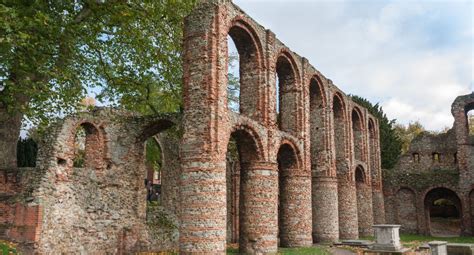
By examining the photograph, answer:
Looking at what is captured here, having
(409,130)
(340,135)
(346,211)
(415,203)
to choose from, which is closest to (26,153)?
(340,135)

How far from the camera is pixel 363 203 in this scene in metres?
24.9

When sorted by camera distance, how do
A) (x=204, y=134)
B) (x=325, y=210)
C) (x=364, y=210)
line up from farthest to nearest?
(x=364, y=210)
(x=325, y=210)
(x=204, y=134)

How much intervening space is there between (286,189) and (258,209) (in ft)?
10.7

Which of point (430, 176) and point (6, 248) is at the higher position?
point (430, 176)

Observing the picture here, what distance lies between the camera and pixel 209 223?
1157 cm

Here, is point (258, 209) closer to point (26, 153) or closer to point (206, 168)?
point (206, 168)

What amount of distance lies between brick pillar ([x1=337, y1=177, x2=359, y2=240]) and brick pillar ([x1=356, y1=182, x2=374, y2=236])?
2823 mm

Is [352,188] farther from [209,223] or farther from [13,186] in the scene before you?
[13,186]

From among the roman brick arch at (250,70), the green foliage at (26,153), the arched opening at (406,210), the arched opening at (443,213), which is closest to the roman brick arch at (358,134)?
the arched opening at (406,210)

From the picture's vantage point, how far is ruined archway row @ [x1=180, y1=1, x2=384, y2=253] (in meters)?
11.8

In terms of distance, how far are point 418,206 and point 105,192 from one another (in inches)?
816

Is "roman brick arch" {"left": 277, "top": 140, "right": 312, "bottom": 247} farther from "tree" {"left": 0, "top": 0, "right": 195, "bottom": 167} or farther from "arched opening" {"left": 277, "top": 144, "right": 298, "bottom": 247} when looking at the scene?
"tree" {"left": 0, "top": 0, "right": 195, "bottom": 167}

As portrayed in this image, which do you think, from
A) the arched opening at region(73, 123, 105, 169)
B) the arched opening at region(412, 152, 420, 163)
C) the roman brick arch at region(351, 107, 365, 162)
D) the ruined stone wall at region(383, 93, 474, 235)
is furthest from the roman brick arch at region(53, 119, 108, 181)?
the arched opening at region(412, 152, 420, 163)

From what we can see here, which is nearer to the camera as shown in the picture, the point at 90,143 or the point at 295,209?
the point at 90,143
